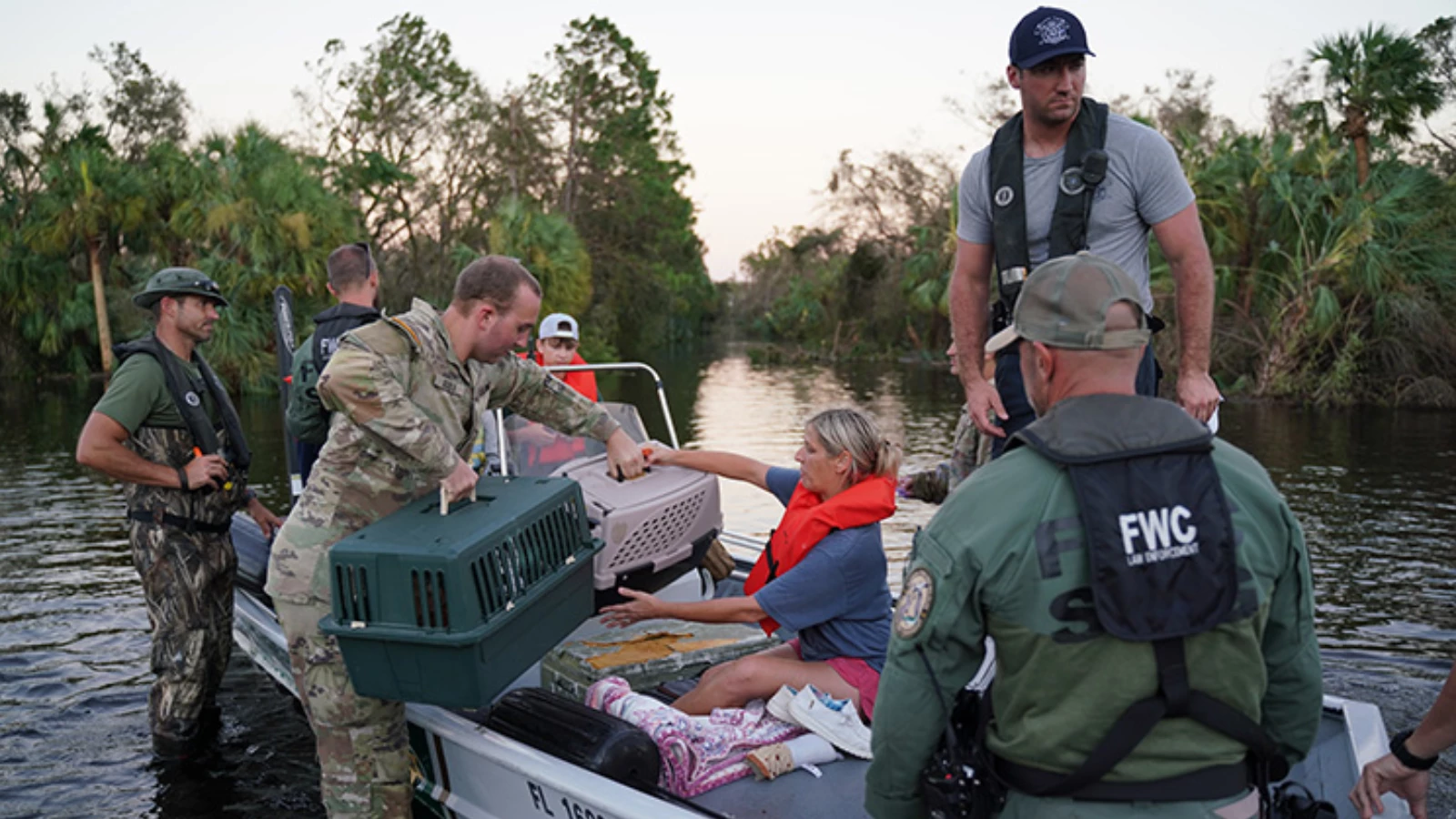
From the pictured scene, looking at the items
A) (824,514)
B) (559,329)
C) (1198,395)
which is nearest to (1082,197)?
(1198,395)

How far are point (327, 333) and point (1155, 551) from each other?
5.10m

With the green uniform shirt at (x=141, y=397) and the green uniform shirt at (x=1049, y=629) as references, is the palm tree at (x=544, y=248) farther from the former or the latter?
the green uniform shirt at (x=1049, y=629)

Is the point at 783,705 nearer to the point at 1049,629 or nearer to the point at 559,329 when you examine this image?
the point at 1049,629

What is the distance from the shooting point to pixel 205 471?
506cm

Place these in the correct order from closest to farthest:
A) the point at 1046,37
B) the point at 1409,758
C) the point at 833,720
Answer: the point at 1409,758, the point at 1046,37, the point at 833,720

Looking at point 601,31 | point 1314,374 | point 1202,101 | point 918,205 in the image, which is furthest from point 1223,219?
point 601,31

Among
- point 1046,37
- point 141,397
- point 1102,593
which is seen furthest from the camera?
point 141,397

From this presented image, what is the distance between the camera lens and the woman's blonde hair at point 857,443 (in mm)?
3816

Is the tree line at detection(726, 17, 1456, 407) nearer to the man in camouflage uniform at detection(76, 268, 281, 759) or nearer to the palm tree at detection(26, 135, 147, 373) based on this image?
the man in camouflage uniform at detection(76, 268, 281, 759)

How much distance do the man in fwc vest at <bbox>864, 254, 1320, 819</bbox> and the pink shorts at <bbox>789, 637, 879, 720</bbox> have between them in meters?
1.91

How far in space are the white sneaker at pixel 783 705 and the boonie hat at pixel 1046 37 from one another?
2230 millimetres

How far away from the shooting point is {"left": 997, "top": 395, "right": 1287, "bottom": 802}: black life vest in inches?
68.9

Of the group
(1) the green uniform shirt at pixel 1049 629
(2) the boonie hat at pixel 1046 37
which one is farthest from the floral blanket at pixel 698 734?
(2) the boonie hat at pixel 1046 37

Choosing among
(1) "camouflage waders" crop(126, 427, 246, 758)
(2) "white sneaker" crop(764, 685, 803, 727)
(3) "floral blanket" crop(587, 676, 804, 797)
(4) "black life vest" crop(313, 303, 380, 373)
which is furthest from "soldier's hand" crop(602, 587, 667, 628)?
(4) "black life vest" crop(313, 303, 380, 373)
